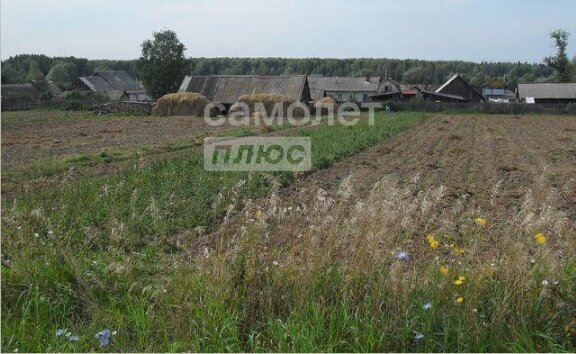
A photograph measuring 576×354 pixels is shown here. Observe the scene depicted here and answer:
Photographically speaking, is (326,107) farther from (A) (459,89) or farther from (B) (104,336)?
(B) (104,336)

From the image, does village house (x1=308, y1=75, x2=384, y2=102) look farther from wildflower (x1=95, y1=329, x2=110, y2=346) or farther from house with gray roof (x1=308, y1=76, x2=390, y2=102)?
wildflower (x1=95, y1=329, x2=110, y2=346)

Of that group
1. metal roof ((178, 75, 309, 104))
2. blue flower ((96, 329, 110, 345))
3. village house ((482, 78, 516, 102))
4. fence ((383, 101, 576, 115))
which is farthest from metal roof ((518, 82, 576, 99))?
blue flower ((96, 329, 110, 345))

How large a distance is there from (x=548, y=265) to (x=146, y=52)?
203 ft

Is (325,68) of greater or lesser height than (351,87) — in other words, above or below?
above

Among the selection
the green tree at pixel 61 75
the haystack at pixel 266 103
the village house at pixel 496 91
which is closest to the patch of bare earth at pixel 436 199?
the haystack at pixel 266 103

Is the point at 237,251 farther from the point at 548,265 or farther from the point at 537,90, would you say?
the point at 537,90

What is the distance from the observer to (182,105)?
144 ft

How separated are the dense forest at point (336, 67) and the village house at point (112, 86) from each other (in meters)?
25.9

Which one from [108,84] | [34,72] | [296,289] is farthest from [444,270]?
[34,72]

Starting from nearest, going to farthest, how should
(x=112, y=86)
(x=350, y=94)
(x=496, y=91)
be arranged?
(x=350, y=94), (x=112, y=86), (x=496, y=91)

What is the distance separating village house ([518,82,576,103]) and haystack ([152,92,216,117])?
37844 millimetres

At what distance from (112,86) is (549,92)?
64798 mm

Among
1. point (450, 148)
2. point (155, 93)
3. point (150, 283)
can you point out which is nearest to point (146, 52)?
point (155, 93)

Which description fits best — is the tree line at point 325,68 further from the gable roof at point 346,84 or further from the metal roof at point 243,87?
the metal roof at point 243,87
